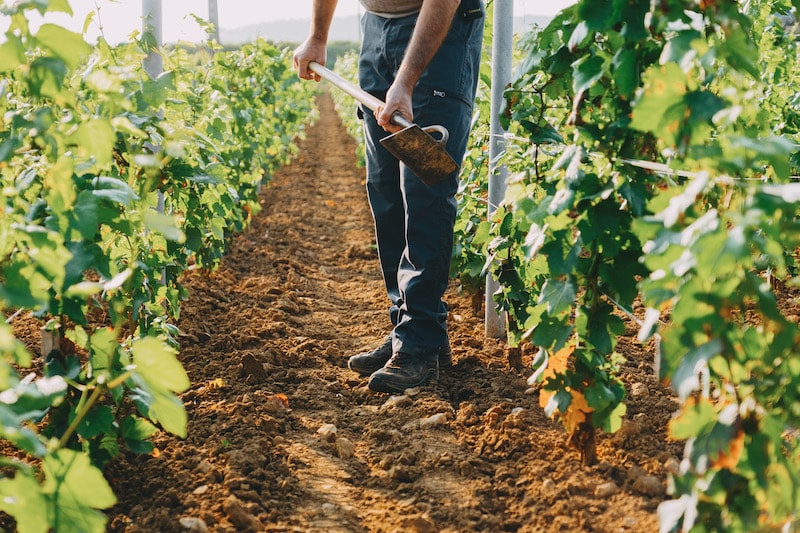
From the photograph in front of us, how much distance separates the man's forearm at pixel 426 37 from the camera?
112 inches

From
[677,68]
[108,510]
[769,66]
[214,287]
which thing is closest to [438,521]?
[108,510]

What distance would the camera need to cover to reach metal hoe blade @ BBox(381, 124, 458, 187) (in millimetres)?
2777

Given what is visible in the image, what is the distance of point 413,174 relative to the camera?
3.12 metres

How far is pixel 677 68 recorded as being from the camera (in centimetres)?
146

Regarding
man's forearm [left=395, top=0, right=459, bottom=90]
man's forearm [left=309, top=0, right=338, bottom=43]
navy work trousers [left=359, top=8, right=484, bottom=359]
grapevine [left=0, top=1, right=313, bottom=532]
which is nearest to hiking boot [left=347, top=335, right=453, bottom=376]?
navy work trousers [left=359, top=8, right=484, bottom=359]

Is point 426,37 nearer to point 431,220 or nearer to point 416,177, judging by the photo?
point 416,177

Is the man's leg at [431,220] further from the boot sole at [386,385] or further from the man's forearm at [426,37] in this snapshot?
the man's forearm at [426,37]


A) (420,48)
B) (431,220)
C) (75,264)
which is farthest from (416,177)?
(75,264)

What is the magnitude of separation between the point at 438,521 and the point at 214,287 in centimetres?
289

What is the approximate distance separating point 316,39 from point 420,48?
2.86 ft

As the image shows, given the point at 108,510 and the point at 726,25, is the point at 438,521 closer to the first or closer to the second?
the point at 108,510

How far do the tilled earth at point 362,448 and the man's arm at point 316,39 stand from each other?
4.05 feet

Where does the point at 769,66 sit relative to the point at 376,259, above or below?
above

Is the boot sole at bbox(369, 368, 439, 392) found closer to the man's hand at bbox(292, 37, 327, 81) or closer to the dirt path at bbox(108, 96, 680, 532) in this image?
the dirt path at bbox(108, 96, 680, 532)
